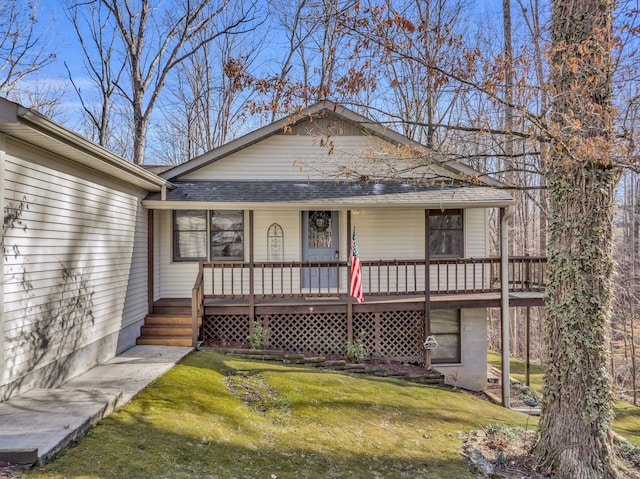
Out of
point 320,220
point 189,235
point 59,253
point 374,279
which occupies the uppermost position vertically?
point 320,220

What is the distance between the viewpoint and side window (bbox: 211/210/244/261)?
35.6 ft

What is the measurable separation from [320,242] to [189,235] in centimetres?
361

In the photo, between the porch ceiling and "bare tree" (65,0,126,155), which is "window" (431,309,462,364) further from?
"bare tree" (65,0,126,155)

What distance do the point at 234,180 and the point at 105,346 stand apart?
5234mm

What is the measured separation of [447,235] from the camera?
1111cm

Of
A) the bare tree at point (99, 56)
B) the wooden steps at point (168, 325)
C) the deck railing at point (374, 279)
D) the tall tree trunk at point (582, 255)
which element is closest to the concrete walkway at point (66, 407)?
the wooden steps at point (168, 325)

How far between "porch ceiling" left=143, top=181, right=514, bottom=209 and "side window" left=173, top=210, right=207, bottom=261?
2.79 ft

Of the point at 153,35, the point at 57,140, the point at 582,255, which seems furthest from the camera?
the point at 153,35

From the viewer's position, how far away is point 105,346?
24.7 ft

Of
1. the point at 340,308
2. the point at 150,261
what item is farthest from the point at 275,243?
the point at 150,261

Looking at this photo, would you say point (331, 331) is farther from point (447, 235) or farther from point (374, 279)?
point (447, 235)

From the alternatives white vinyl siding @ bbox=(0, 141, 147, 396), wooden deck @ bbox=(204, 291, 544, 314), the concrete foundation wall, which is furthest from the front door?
white vinyl siding @ bbox=(0, 141, 147, 396)

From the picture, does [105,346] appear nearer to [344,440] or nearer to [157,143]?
[344,440]

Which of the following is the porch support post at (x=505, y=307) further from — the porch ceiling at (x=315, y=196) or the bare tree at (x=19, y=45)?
the bare tree at (x=19, y=45)
